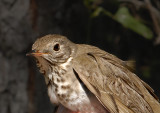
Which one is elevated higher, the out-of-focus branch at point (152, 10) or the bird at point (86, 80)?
the out-of-focus branch at point (152, 10)

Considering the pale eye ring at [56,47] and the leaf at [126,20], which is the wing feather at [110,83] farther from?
the leaf at [126,20]

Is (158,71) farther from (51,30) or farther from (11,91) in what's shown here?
(11,91)

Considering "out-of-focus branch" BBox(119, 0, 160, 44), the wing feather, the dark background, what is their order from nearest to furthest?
the wing feather → the dark background → "out-of-focus branch" BBox(119, 0, 160, 44)

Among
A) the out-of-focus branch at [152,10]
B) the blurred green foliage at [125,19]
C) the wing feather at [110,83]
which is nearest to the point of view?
the wing feather at [110,83]

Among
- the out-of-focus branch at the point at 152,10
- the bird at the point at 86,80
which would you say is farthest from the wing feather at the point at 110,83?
the out-of-focus branch at the point at 152,10

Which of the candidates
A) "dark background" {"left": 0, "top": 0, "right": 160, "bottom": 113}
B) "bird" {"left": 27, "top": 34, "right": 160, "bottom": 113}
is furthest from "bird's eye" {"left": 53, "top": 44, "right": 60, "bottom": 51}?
"dark background" {"left": 0, "top": 0, "right": 160, "bottom": 113}

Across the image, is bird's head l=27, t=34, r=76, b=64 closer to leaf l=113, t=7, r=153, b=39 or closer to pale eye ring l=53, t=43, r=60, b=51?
pale eye ring l=53, t=43, r=60, b=51

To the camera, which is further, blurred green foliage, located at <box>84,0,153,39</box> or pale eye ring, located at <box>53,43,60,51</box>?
blurred green foliage, located at <box>84,0,153,39</box>

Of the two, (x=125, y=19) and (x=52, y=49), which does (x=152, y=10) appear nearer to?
(x=125, y=19)

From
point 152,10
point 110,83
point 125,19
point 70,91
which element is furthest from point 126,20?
point 70,91
